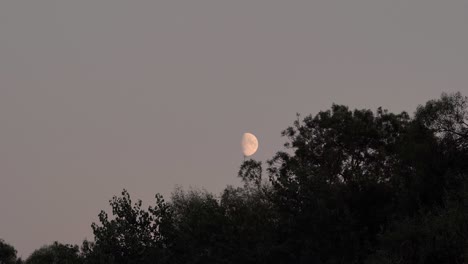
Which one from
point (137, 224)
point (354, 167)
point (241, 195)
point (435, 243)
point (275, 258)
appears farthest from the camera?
point (241, 195)

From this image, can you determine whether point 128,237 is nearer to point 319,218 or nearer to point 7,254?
point 319,218

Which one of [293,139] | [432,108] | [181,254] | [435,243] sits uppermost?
[293,139]

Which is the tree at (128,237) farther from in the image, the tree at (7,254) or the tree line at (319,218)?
the tree at (7,254)

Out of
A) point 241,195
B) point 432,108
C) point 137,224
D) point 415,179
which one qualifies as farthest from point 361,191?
point 241,195

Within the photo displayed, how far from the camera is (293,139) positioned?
8656 cm

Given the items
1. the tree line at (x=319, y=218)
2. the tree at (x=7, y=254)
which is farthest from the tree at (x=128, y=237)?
the tree at (x=7, y=254)

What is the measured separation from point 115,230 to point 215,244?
10144 mm

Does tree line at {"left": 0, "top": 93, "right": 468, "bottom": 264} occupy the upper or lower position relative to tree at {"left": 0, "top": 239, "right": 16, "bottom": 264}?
lower

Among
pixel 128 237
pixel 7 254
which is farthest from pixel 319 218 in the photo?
pixel 7 254

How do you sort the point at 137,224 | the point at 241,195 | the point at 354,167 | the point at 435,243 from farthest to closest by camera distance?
the point at 241,195 < the point at 354,167 < the point at 137,224 < the point at 435,243

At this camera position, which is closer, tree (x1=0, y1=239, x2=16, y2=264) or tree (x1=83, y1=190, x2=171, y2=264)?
tree (x1=83, y1=190, x2=171, y2=264)

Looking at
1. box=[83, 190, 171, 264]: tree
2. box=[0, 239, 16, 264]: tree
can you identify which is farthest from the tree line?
box=[0, 239, 16, 264]: tree

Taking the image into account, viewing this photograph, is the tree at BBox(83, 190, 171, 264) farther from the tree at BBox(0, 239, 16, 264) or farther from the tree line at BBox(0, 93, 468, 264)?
the tree at BBox(0, 239, 16, 264)

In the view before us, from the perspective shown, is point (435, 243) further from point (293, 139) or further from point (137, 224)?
point (293, 139)
